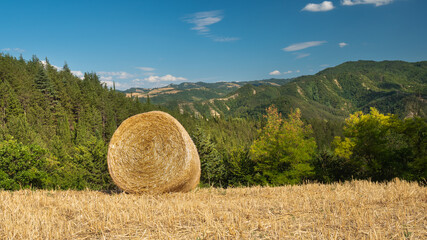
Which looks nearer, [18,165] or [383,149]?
[18,165]

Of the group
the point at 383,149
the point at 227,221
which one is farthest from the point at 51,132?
the point at 383,149

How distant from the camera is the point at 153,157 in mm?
9422

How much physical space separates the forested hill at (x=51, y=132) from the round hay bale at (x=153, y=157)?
1407cm

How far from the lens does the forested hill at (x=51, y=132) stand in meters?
20.7

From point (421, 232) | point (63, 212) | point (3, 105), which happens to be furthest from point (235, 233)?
point (3, 105)

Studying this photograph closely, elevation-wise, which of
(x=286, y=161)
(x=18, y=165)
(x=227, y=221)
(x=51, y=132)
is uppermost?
(x=51, y=132)

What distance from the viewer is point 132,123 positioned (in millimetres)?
9758

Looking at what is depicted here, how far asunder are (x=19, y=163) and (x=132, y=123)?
1659cm

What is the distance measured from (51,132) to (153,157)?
59219 mm

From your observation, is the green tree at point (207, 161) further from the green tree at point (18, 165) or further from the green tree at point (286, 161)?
the green tree at point (18, 165)

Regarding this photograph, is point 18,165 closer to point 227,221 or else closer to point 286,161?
point 227,221

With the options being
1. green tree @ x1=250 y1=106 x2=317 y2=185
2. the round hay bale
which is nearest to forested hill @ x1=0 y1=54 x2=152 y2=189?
the round hay bale

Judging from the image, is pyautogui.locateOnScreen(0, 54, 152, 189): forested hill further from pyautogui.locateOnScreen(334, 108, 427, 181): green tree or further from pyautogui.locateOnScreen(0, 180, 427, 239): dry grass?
pyautogui.locateOnScreen(334, 108, 427, 181): green tree

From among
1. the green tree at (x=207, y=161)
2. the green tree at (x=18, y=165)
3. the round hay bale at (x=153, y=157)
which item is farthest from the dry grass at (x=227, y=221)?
the green tree at (x=207, y=161)
